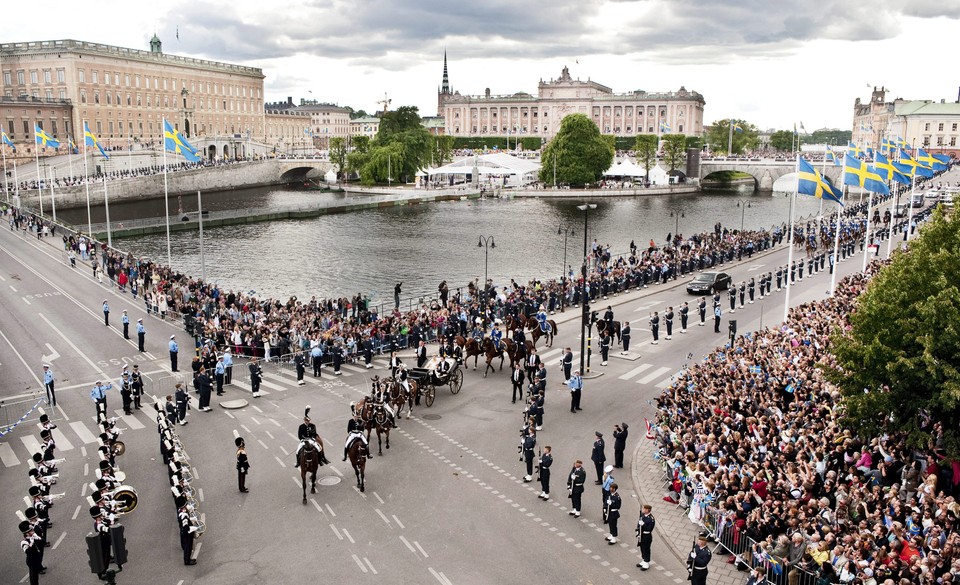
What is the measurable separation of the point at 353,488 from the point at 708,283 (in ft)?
89.6

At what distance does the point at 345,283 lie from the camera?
167ft

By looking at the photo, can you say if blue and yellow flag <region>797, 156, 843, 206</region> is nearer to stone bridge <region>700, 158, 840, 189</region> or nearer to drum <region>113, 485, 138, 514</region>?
drum <region>113, 485, 138, 514</region>

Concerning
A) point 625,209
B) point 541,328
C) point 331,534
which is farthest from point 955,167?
point 331,534

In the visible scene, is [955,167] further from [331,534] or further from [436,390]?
[331,534]

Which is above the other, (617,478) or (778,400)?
(778,400)

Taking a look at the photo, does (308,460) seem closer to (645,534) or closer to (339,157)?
(645,534)

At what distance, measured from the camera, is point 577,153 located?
371ft

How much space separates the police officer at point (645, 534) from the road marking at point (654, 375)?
1177cm

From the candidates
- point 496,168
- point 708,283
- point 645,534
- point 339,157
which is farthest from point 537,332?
point 339,157

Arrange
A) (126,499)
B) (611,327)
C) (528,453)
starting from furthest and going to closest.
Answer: (611,327) < (528,453) < (126,499)

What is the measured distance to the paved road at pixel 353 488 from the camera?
14.1m

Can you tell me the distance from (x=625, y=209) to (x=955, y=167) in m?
57.3

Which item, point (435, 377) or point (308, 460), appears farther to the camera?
point (435, 377)

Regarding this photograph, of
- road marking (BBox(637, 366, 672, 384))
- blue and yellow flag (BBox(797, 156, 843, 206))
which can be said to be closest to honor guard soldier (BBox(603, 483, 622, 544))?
road marking (BBox(637, 366, 672, 384))
